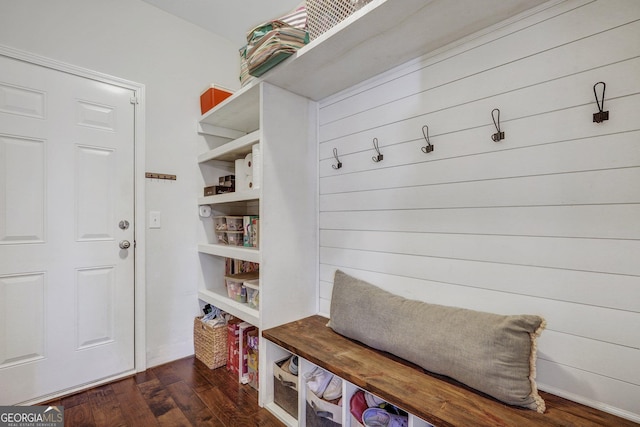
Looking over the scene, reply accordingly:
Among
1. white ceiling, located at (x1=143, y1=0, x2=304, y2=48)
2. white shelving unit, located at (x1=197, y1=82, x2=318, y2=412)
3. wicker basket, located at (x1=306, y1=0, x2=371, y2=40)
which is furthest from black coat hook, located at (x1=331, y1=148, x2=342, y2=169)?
white ceiling, located at (x1=143, y1=0, x2=304, y2=48)

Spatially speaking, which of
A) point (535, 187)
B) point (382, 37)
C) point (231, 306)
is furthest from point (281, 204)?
point (535, 187)

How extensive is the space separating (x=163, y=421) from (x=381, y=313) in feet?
4.30

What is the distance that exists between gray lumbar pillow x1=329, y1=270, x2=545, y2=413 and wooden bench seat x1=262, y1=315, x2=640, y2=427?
36mm

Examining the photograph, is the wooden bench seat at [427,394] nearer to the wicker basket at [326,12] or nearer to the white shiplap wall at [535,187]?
the white shiplap wall at [535,187]

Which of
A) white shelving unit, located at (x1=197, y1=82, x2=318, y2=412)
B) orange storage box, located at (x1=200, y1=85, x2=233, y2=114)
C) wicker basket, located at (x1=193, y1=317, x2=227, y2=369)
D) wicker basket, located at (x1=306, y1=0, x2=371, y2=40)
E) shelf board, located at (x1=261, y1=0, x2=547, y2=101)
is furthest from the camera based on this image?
orange storage box, located at (x1=200, y1=85, x2=233, y2=114)

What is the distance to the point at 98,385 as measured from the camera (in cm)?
187

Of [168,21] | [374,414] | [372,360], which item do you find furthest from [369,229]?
[168,21]

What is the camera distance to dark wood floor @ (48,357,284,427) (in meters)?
1.54

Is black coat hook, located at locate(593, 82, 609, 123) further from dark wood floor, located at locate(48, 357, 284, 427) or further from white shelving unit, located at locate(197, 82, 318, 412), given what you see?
dark wood floor, located at locate(48, 357, 284, 427)

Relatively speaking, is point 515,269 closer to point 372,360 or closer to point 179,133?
point 372,360

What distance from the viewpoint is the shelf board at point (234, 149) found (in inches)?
69.7

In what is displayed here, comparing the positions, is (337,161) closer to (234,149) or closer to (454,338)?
(234,149)

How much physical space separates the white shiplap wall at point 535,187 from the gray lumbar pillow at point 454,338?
14 centimetres

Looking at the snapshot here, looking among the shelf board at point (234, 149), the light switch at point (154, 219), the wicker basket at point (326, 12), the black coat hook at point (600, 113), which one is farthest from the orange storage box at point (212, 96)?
the black coat hook at point (600, 113)
